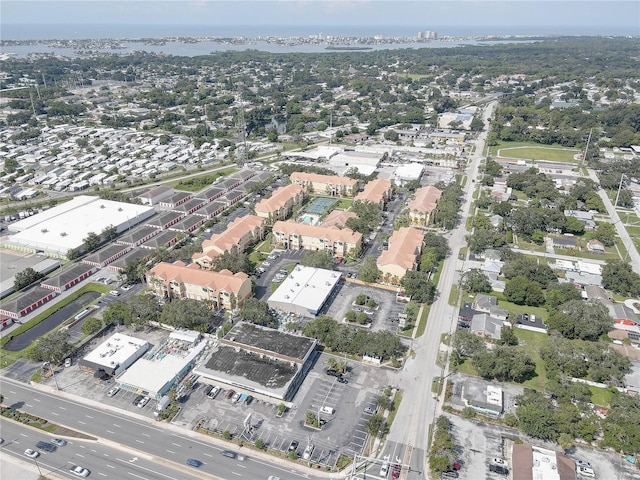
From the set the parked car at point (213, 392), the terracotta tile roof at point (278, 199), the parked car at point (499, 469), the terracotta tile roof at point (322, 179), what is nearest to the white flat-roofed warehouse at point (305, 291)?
the parked car at point (213, 392)

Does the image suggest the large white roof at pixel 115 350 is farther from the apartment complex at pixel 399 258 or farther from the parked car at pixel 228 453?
the apartment complex at pixel 399 258

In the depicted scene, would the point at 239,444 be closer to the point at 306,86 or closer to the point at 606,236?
the point at 606,236

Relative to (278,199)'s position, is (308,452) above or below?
below

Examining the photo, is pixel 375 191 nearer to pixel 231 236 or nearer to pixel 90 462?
pixel 231 236

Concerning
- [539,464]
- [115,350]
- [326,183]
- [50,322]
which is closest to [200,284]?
[115,350]

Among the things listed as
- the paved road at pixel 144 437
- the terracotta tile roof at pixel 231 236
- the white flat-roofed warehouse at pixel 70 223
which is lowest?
the paved road at pixel 144 437

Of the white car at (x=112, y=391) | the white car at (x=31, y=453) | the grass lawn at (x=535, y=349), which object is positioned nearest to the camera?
the white car at (x=31, y=453)

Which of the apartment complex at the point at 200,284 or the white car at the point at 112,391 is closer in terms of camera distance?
the white car at the point at 112,391
